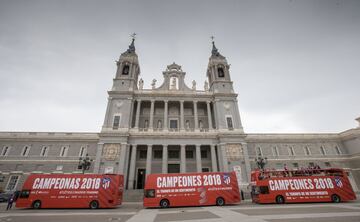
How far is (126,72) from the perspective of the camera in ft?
117

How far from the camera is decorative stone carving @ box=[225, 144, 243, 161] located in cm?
2773

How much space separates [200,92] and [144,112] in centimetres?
1192

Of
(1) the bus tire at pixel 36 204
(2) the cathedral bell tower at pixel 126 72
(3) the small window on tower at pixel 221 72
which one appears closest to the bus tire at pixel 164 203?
(1) the bus tire at pixel 36 204

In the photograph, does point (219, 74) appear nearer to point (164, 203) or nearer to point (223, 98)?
point (223, 98)

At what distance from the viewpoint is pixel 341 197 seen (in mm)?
16594

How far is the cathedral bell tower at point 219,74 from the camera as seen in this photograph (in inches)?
1373

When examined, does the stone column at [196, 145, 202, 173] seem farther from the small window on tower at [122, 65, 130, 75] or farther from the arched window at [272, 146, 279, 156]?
the small window on tower at [122, 65, 130, 75]

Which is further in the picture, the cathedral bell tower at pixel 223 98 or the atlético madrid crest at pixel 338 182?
the cathedral bell tower at pixel 223 98

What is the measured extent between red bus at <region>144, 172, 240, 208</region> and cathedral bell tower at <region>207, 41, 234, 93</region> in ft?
A: 68.5

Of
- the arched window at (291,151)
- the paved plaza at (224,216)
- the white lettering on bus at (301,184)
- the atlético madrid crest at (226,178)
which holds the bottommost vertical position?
the paved plaza at (224,216)

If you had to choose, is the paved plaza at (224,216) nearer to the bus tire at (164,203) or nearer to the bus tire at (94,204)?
the bus tire at (94,204)

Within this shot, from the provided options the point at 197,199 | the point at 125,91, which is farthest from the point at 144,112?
the point at 197,199

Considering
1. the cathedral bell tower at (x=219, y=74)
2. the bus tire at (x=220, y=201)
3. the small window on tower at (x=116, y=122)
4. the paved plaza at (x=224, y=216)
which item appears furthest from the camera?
the cathedral bell tower at (x=219, y=74)

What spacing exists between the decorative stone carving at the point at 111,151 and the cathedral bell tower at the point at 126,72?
11.1 m
